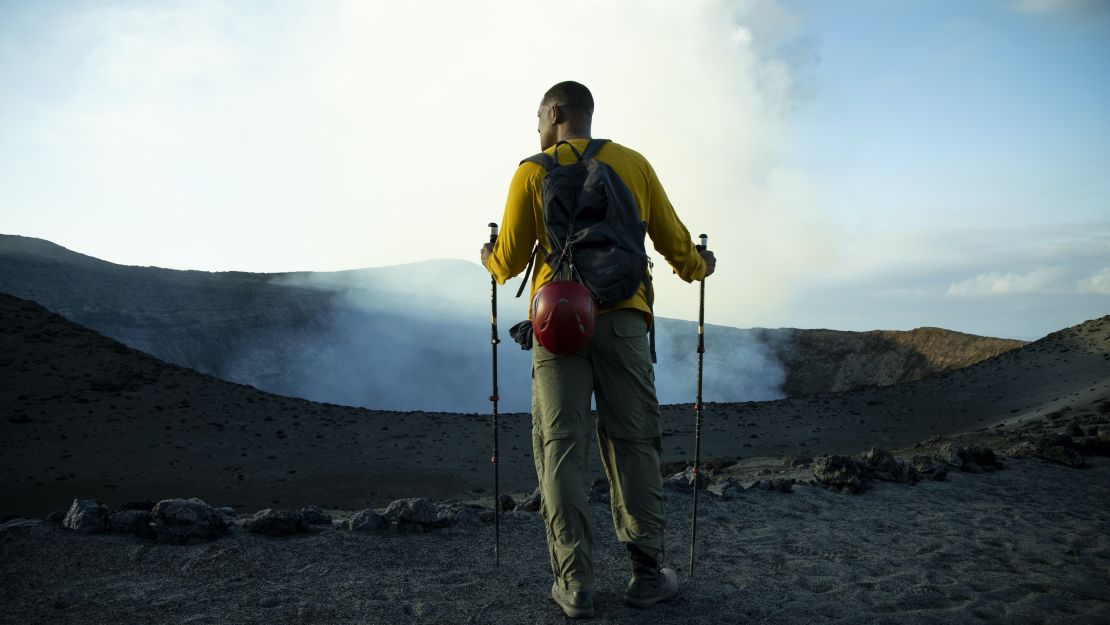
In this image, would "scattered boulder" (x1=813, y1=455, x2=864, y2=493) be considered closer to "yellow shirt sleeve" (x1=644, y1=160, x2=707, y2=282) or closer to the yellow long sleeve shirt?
"yellow shirt sleeve" (x1=644, y1=160, x2=707, y2=282)

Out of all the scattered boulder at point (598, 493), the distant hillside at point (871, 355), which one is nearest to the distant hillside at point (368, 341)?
the distant hillside at point (871, 355)

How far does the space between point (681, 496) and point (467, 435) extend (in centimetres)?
981

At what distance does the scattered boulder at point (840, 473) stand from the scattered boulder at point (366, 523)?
4.59 meters

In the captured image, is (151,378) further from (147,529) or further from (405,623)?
(405,623)

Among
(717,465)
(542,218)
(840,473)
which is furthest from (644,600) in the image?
(717,465)

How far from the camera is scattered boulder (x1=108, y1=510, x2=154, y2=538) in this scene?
195 inches

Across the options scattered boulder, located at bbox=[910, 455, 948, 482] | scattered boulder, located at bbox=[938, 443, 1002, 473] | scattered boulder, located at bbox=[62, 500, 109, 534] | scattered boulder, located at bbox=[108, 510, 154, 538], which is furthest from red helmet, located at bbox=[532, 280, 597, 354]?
scattered boulder, located at bbox=[938, 443, 1002, 473]

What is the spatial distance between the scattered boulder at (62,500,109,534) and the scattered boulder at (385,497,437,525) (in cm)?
207

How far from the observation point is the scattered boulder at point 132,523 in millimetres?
4965

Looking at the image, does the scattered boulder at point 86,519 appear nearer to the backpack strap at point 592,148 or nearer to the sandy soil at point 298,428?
the backpack strap at point 592,148

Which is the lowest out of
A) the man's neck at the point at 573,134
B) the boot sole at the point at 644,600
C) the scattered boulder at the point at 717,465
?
the scattered boulder at the point at 717,465

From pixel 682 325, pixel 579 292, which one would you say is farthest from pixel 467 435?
pixel 682 325

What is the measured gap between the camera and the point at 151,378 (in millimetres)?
16156

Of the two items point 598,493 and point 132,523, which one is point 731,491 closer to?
point 598,493
